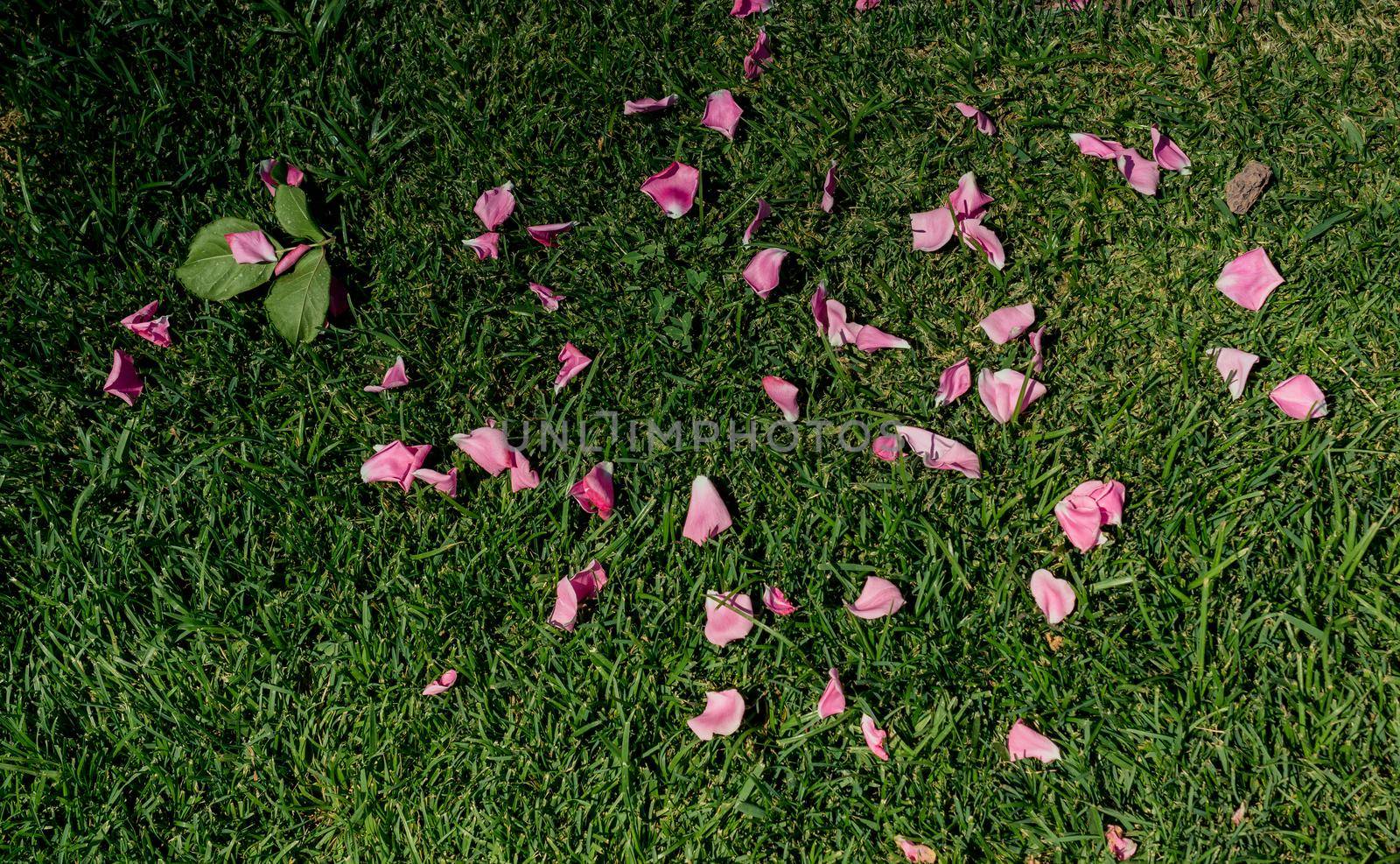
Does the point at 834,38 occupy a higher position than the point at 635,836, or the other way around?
the point at 834,38

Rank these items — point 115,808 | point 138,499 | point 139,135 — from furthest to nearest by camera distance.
Result: point 139,135, point 138,499, point 115,808

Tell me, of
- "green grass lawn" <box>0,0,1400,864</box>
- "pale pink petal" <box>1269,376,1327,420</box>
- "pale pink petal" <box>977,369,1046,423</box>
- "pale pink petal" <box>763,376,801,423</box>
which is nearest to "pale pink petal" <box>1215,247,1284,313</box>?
"green grass lawn" <box>0,0,1400,864</box>

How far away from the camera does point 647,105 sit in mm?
2498

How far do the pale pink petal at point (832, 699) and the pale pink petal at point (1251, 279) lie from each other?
48.3 inches

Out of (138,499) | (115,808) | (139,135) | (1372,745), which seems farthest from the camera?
(139,135)

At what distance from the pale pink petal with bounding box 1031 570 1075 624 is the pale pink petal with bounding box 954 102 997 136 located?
3.62 feet

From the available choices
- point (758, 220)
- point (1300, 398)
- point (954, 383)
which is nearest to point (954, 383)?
point (954, 383)

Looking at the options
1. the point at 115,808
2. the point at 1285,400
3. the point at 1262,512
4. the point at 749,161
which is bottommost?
the point at 115,808

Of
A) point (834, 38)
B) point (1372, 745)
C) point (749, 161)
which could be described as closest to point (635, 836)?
point (1372, 745)

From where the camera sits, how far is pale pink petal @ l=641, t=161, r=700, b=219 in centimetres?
240

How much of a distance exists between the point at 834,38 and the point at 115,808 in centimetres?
240

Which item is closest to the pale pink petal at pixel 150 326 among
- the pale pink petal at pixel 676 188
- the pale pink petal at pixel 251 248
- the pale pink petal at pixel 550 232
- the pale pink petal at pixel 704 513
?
the pale pink petal at pixel 251 248

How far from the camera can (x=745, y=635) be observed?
2.08m

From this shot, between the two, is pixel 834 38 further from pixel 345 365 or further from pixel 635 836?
pixel 635 836
